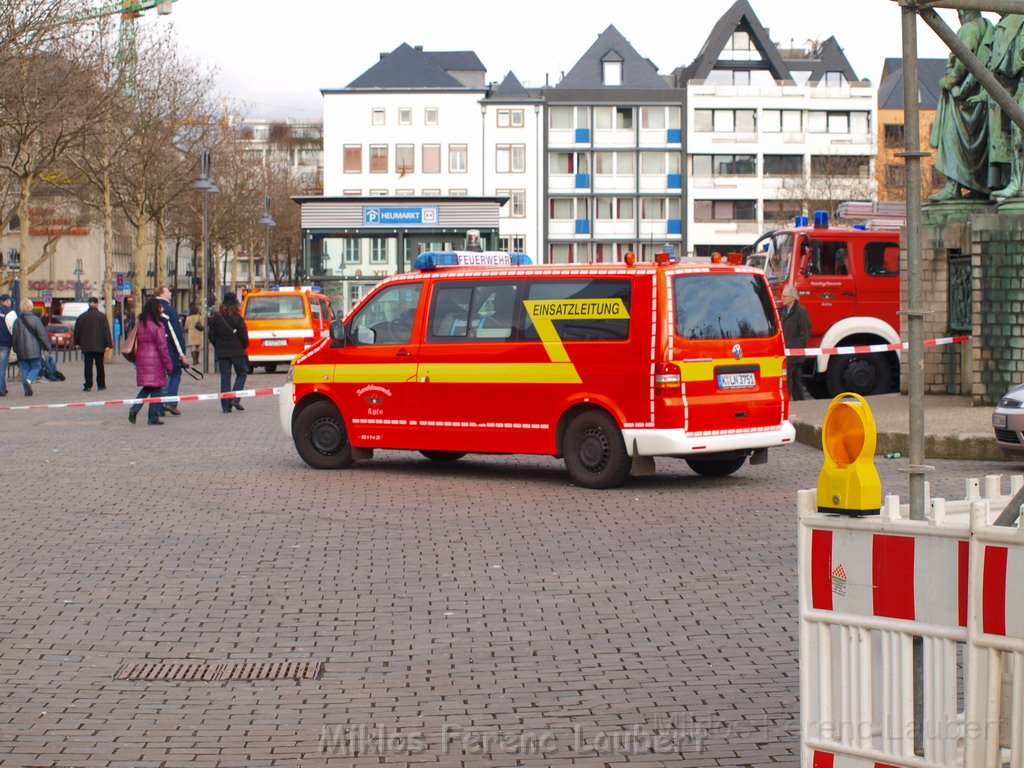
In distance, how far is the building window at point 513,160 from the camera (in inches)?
4112

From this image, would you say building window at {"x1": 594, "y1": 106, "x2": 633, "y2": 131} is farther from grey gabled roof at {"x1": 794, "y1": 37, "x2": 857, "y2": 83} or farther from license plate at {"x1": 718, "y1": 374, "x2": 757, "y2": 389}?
license plate at {"x1": 718, "y1": 374, "x2": 757, "y2": 389}

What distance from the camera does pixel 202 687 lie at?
676 cm

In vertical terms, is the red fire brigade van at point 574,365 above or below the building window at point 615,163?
below

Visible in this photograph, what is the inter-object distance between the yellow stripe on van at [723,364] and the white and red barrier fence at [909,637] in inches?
358

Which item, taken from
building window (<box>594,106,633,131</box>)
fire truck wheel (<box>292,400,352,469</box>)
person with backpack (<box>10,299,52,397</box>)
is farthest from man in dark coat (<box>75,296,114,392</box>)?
building window (<box>594,106,633,131</box>)

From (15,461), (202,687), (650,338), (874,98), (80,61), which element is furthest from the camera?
(874,98)

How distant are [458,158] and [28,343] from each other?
246 feet

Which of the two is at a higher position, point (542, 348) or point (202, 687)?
point (542, 348)

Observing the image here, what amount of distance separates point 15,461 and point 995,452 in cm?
981

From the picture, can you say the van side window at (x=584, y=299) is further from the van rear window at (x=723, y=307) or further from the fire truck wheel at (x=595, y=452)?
the fire truck wheel at (x=595, y=452)

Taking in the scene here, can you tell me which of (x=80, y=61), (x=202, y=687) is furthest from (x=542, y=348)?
(x=80, y=61)

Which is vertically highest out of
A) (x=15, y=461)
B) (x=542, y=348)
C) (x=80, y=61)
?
(x=80, y=61)

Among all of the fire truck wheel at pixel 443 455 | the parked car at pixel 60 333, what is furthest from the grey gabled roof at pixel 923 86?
the fire truck wheel at pixel 443 455

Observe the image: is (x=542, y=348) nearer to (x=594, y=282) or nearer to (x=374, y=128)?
(x=594, y=282)
